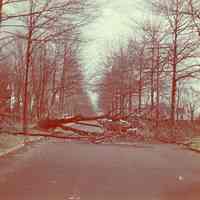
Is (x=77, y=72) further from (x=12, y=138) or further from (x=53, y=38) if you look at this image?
(x=53, y=38)

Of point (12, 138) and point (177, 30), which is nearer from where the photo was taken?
point (12, 138)

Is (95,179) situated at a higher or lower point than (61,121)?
lower

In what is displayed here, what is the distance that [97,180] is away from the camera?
1275 centimetres

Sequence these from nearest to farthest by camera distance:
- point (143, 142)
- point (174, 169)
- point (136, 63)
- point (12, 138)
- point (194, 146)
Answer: point (174, 169), point (12, 138), point (194, 146), point (143, 142), point (136, 63)

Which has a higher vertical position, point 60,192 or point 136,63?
point 136,63

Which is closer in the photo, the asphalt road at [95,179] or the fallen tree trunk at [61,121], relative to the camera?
the asphalt road at [95,179]

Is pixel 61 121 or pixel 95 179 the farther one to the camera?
pixel 61 121

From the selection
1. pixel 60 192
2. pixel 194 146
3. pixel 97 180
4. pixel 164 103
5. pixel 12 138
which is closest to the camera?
pixel 60 192

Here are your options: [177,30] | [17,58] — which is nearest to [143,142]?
[177,30]

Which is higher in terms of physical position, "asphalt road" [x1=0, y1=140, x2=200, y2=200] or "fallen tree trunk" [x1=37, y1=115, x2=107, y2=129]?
"fallen tree trunk" [x1=37, y1=115, x2=107, y2=129]

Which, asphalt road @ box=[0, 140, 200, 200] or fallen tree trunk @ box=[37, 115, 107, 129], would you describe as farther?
fallen tree trunk @ box=[37, 115, 107, 129]

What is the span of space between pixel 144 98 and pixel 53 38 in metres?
28.1

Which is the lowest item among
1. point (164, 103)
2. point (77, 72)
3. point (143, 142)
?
point (143, 142)

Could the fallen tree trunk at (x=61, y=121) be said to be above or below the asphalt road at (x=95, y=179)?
above
